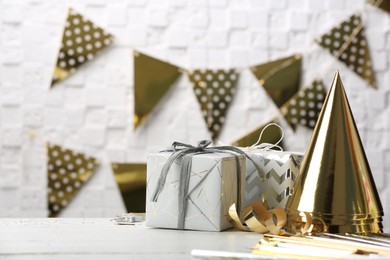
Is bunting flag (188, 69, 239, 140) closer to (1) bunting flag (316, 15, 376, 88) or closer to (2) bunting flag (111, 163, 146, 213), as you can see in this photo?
(2) bunting flag (111, 163, 146, 213)

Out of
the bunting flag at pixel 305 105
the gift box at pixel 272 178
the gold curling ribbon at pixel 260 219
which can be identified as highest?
the bunting flag at pixel 305 105

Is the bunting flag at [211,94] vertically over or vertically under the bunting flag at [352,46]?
under

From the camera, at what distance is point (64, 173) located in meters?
2.05

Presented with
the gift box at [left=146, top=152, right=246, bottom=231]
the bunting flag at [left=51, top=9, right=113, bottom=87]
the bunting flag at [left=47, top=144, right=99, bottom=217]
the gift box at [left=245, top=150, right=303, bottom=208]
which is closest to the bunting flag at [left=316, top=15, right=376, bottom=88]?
the bunting flag at [left=51, top=9, right=113, bottom=87]

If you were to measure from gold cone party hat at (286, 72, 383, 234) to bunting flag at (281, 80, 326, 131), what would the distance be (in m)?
1.24

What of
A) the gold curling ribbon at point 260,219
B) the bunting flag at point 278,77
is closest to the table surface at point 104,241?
the gold curling ribbon at point 260,219

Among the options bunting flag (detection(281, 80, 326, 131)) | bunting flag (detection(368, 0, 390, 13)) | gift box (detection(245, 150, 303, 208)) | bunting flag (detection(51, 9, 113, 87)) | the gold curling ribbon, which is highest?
bunting flag (detection(368, 0, 390, 13))

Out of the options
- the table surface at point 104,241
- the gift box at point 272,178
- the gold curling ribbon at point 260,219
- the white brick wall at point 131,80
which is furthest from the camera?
the white brick wall at point 131,80

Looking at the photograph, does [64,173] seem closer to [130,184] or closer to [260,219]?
[130,184]

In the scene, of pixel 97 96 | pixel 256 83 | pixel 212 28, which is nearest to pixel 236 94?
pixel 256 83

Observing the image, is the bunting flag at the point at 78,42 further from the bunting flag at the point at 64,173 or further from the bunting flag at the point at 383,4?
the bunting flag at the point at 383,4

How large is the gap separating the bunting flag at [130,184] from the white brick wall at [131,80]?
0.03m

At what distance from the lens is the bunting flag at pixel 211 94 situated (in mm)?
2086

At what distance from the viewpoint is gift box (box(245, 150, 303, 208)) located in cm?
100
